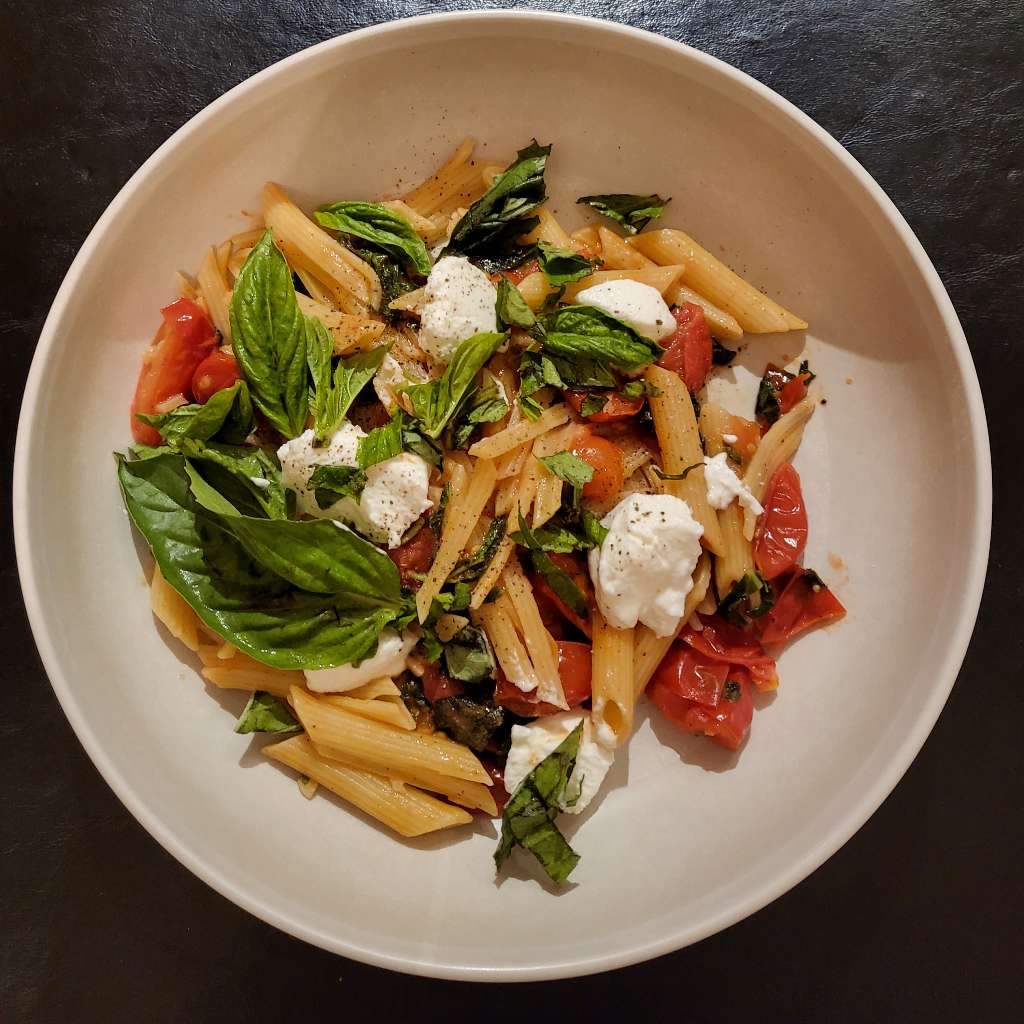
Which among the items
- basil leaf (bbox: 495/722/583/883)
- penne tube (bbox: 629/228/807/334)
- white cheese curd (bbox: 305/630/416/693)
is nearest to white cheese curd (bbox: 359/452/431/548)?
white cheese curd (bbox: 305/630/416/693)

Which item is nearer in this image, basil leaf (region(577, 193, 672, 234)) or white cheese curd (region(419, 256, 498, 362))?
white cheese curd (region(419, 256, 498, 362))

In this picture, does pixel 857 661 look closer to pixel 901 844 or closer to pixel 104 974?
pixel 901 844

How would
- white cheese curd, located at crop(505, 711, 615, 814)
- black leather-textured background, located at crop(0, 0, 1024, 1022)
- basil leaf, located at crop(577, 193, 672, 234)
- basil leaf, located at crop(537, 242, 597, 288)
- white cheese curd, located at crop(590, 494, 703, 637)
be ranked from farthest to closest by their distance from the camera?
black leather-textured background, located at crop(0, 0, 1024, 1022) < basil leaf, located at crop(577, 193, 672, 234) < basil leaf, located at crop(537, 242, 597, 288) < white cheese curd, located at crop(505, 711, 615, 814) < white cheese curd, located at crop(590, 494, 703, 637)

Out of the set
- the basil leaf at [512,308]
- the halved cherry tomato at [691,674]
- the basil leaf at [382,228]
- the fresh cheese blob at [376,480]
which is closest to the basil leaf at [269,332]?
the fresh cheese blob at [376,480]

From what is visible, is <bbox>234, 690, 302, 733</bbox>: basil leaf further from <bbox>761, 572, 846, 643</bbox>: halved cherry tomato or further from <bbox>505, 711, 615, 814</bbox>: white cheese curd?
<bbox>761, 572, 846, 643</bbox>: halved cherry tomato

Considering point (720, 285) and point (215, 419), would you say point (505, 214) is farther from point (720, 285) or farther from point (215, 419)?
point (215, 419)

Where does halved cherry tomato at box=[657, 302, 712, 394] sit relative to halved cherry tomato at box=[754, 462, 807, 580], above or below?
above

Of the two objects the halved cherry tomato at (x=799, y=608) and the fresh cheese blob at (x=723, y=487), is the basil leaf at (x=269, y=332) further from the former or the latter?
the halved cherry tomato at (x=799, y=608)

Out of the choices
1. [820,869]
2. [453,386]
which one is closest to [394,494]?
[453,386]
